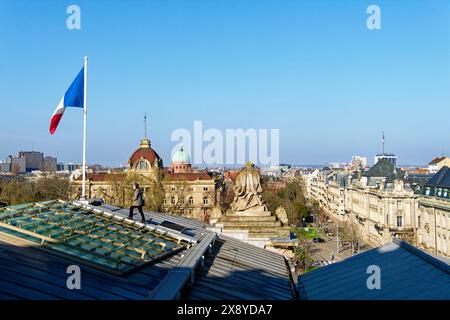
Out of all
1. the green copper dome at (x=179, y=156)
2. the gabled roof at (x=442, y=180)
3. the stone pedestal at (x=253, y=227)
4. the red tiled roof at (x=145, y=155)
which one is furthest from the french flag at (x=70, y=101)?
the green copper dome at (x=179, y=156)

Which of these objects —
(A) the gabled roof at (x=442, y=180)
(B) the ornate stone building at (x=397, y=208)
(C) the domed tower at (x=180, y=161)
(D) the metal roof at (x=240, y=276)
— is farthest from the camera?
(C) the domed tower at (x=180, y=161)

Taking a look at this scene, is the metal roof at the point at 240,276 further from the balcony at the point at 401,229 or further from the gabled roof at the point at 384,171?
the gabled roof at the point at 384,171

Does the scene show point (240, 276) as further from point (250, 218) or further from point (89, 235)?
point (250, 218)

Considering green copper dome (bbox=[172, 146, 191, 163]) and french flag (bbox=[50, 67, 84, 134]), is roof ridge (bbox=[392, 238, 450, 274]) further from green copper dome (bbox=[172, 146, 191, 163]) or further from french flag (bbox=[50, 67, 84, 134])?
green copper dome (bbox=[172, 146, 191, 163])

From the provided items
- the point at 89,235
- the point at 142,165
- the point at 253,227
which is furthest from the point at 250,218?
the point at 142,165

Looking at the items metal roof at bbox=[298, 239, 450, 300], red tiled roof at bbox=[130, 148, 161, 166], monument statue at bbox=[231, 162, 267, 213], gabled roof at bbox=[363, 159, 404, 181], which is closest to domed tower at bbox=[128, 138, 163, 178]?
red tiled roof at bbox=[130, 148, 161, 166]
